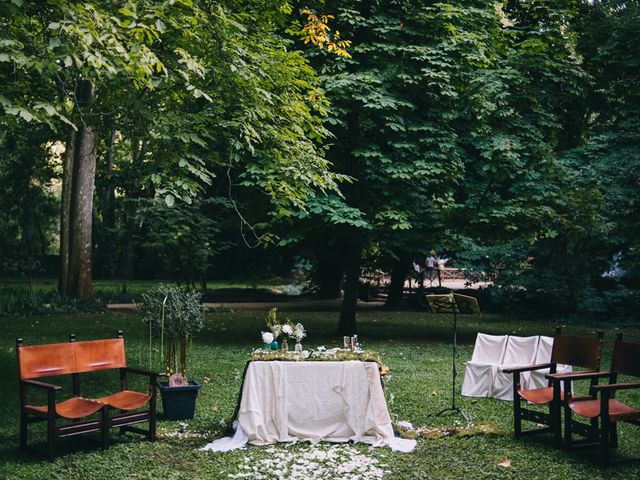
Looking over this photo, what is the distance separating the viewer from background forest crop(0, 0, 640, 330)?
9.51 meters

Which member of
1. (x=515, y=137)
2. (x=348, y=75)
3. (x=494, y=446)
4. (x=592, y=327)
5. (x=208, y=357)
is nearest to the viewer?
(x=494, y=446)

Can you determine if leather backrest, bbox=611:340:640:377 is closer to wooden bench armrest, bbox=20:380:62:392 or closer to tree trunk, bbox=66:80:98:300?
wooden bench armrest, bbox=20:380:62:392

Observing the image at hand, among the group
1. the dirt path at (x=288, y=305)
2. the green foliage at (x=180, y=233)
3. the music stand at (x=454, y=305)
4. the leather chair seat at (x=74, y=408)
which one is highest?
the green foliage at (x=180, y=233)

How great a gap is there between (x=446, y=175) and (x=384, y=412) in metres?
8.87

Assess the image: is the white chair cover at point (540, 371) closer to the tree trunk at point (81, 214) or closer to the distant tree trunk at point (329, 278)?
the tree trunk at point (81, 214)

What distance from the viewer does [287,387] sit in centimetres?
844

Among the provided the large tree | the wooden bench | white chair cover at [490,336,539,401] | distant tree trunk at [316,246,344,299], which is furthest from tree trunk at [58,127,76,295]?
white chair cover at [490,336,539,401]

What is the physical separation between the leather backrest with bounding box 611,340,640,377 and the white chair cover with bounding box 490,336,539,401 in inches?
109

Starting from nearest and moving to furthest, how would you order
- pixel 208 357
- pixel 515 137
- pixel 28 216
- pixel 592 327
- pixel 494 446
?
pixel 494 446, pixel 208 357, pixel 515 137, pixel 592 327, pixel 28 216

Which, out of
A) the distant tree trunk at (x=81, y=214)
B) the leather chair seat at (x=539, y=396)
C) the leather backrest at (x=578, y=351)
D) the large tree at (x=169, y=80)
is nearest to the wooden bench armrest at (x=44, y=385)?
the large tree at (x=169, y=80)

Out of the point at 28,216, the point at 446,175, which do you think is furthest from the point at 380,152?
the point at 28,216

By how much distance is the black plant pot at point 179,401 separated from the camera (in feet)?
30.4

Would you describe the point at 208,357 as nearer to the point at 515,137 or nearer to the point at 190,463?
the point at 190,463

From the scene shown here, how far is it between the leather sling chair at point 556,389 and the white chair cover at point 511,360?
6.27 ft
